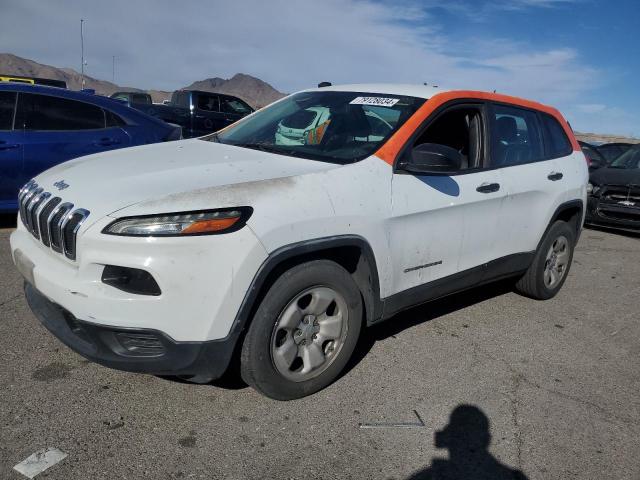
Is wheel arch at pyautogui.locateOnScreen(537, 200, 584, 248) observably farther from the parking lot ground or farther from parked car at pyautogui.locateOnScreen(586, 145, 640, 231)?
parked car at pyautogui.locateOnScreen(586, 145, 640, 231)

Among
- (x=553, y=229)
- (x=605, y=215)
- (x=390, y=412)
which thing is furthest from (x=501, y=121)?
(x=605, y=215)

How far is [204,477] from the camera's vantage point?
95.0 inches

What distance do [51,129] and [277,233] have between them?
465 cm

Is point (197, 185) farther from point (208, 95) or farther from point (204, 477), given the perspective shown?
point (208, 95)

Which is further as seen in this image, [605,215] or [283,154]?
[605,215]

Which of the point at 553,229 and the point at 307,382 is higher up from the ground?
the point at 553,229

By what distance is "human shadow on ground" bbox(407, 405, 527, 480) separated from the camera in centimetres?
258

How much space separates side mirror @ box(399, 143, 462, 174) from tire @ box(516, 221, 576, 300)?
1837 millimetres

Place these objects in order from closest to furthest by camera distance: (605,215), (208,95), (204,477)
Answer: (204,477)
(605,215)
(208,95)

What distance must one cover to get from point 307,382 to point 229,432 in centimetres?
51

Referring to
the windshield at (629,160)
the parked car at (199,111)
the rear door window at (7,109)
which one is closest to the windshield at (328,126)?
the rear door window at (7,109)

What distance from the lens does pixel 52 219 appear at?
277cm

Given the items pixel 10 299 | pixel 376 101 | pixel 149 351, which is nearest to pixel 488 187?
pixel 376 101

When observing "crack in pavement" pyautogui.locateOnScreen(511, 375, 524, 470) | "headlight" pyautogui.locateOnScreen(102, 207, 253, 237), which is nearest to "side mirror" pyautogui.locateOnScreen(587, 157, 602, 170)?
"crack in pavement" pyautogui.locateOnScreen(511, 375, 524, 470)
